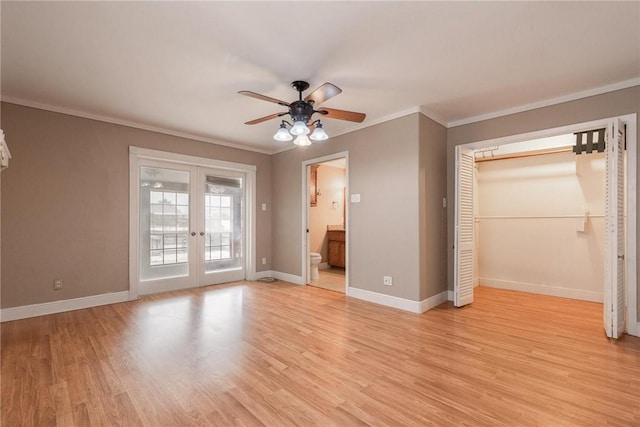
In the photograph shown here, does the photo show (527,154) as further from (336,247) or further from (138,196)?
(138,196)

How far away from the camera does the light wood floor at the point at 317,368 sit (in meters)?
1.79

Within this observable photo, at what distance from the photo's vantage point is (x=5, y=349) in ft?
8.68

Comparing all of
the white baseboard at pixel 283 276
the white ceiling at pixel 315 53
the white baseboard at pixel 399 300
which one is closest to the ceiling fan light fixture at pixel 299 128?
the white ceiling at pixel 315 53

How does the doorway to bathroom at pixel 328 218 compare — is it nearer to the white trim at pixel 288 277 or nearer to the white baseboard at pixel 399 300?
the white trim at pixel 288 277

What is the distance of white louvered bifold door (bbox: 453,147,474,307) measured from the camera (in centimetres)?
387

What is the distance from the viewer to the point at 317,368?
7.63 feet

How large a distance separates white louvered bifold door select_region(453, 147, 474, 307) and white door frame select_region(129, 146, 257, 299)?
3.59 m

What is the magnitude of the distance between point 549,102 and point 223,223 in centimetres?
514

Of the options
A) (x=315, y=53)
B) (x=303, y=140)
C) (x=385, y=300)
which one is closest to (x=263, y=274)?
(x=385, y=300)

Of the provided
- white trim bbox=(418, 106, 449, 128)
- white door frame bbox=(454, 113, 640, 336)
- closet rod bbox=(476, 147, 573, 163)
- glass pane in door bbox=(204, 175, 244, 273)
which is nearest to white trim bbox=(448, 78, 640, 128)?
white trim bbox=(418, 106, 449, 128)

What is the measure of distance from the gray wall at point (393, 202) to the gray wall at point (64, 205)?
10.7 ft

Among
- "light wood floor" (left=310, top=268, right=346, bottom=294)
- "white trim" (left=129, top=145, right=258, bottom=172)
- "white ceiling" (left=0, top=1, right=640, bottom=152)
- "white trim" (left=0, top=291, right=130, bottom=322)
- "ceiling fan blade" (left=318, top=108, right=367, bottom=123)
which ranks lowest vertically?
"light wood floor" (left=310, top=268, right=346, bottom=294)

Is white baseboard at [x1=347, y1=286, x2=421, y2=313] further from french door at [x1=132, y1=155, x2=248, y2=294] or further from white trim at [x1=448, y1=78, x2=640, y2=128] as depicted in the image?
white trim at [x1=448, y1=78, x2=640, y2=128]

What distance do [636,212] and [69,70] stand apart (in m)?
5.79
